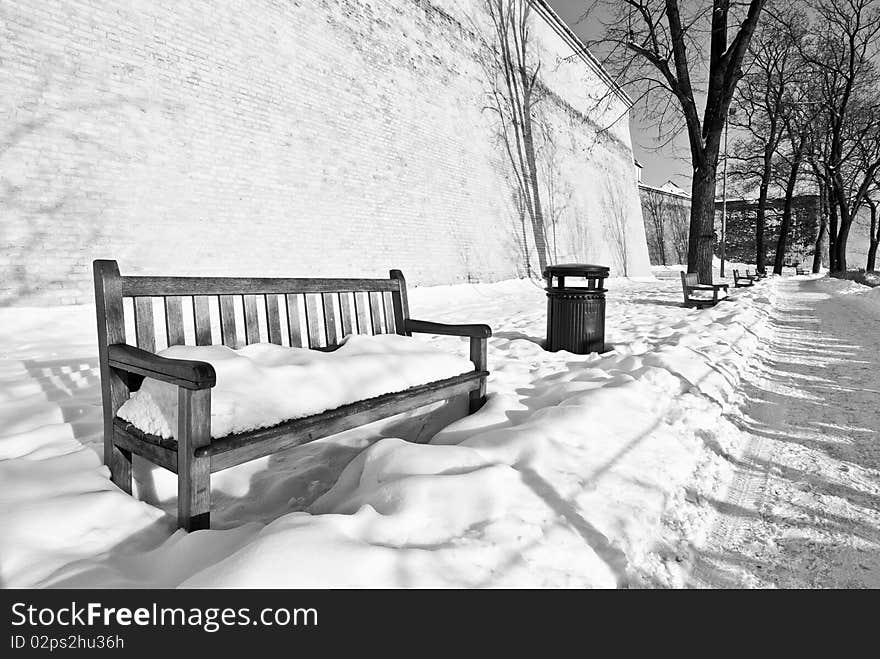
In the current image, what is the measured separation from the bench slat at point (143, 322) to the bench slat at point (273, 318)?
0.61 metres

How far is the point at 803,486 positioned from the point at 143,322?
9.61 feet

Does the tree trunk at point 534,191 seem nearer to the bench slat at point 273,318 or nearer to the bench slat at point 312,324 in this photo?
the bench slat at point 312,324

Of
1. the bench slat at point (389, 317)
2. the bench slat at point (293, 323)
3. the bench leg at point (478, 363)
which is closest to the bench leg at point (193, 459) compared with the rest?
the bench slat at point (293, 323)

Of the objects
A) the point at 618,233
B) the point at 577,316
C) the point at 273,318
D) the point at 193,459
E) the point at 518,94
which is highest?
the point at 518,94

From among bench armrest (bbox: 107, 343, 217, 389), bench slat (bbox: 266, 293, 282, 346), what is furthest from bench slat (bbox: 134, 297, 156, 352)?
bench slat (bbox: 266, 293, 282, 346)

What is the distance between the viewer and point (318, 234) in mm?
8398

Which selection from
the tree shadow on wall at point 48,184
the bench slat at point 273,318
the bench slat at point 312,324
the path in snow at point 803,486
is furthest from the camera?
the tree shadow on wall at point 48,184

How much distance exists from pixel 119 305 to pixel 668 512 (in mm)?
2339

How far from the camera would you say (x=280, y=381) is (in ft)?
6.52

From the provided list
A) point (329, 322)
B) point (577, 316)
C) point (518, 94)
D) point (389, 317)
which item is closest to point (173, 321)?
point (329, 322)

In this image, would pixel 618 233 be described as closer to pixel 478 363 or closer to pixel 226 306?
pixel 478 363

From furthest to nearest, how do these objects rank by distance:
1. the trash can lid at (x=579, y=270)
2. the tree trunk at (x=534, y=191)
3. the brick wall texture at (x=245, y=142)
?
the tree trunk at (x=534, y=191) < the brick wall texture at (x=245, y=142) < the trash can lid at (x=579, y=270)

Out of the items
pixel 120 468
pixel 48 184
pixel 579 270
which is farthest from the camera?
pixel 48 184

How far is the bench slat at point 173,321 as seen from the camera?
214 cm
